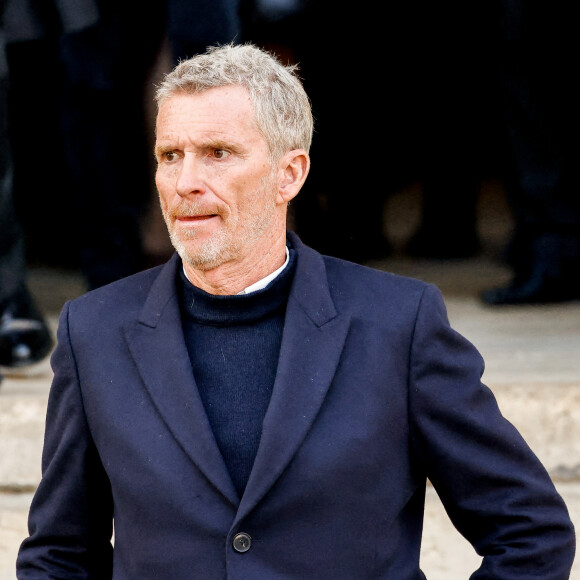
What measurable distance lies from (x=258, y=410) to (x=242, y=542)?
0.68ft

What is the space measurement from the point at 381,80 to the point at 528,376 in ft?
6.25

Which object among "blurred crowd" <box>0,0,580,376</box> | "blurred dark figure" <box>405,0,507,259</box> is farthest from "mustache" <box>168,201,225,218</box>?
"blurred dark figure" <box>405,0,507,259</box>

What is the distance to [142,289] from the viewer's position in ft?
5.75

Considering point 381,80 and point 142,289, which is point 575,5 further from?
point 142,289

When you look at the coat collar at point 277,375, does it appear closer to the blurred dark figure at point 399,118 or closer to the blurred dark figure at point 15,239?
the blurred dark figure at point 15,239

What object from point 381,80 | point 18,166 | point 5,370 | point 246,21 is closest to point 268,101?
point 5,370

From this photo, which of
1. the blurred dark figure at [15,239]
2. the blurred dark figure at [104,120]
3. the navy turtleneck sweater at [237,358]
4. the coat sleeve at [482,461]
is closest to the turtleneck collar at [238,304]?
the navy turtleneck sweater at [237,358]

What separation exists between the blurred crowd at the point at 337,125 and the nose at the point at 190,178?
1.56 m

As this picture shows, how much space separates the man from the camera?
1.55 m

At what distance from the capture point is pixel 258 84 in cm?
161

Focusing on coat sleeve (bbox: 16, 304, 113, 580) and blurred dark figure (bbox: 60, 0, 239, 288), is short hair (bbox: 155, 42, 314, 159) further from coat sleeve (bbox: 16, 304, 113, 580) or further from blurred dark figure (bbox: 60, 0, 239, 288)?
blurred dark figure (bbox: 60, 0, 239, 288)

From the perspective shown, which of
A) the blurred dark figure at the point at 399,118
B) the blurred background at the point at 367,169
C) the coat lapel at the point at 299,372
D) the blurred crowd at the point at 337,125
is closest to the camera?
the coat lapel at the point at 299,372

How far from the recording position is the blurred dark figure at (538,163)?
11.9 feet

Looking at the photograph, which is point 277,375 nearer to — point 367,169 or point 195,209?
point 195,209
